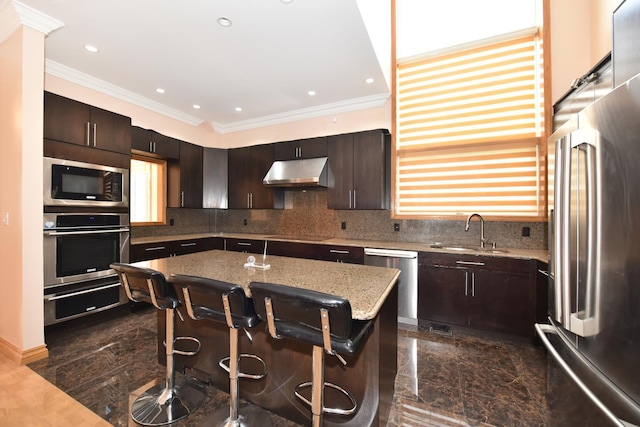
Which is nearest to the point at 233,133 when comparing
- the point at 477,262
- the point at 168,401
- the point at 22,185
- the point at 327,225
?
the point at 327,225

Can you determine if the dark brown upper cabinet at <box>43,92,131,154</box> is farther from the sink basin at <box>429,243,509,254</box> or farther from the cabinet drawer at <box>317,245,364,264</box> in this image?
the sink basin at <box>429,243,509,254</box>

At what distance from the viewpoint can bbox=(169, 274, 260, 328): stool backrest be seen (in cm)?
135

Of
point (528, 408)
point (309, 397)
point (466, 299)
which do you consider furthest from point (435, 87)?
point (309, 397)

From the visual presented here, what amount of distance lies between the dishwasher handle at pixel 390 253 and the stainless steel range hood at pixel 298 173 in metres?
1.17

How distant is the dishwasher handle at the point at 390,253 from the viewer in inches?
123

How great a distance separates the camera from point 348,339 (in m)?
1.17

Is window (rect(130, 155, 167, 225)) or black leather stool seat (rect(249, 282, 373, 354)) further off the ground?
window (rect(130, 155, 167, 225))

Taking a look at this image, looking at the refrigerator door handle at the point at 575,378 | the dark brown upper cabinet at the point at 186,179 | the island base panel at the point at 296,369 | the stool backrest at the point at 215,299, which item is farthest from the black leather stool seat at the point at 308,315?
the dark brown upper cabinet at the point at 186,179

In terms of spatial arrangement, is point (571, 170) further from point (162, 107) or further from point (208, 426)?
point (162, 107)

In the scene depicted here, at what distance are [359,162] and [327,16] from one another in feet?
6.00

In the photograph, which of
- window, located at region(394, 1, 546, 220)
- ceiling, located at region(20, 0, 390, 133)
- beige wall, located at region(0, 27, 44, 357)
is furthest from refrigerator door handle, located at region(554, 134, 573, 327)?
beige wall, located at region(0, 27, 44, 357)

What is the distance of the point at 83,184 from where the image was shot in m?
2.84

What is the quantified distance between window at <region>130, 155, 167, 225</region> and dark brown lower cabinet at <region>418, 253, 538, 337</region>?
3.90 metres

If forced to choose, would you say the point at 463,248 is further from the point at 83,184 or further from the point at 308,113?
the point at 83,184
